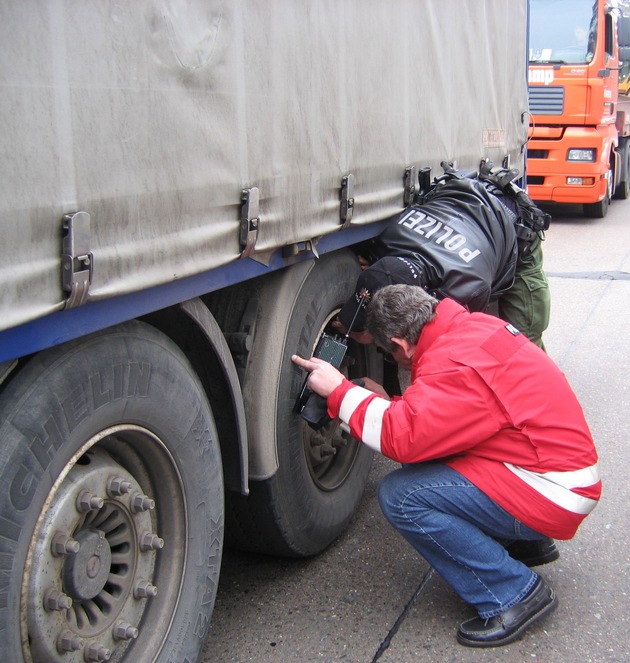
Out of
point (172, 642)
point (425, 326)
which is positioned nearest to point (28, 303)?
point (172, 642)

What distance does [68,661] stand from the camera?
2.07m

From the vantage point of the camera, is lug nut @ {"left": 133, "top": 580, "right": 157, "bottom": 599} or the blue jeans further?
the blue jeans

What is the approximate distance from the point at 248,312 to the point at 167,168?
0.84 metres

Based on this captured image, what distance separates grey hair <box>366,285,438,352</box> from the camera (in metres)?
2.99

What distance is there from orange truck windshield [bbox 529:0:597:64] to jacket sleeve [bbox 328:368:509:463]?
31.0ft

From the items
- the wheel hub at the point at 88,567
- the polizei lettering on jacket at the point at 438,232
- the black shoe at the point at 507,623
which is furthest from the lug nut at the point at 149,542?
the polizei lettering on jacket at the point at 438,232

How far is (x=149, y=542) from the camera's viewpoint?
2330mm

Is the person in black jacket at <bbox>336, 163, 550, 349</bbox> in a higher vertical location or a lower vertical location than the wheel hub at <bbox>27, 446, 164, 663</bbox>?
higher

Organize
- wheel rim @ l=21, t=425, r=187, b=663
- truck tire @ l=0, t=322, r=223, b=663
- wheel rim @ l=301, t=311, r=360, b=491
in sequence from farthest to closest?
wheel rim @ l=301, t=311, r=360, b=491 → wheel rim @ l=21, t=425, r=187, b=663 → truck tire @ l=0, t=322, r=223, b=663

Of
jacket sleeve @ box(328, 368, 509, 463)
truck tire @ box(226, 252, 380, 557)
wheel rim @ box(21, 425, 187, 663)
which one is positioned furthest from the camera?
truck tire @ box(226, 252, 380, 557)

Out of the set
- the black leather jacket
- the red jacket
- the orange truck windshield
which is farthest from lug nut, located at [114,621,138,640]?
the orange truck windshield

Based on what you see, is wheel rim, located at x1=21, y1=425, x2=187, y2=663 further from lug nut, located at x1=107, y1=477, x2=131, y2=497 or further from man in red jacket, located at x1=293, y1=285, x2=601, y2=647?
man in red jacket, located at x1=293, y1=285, x2=601, y2=647

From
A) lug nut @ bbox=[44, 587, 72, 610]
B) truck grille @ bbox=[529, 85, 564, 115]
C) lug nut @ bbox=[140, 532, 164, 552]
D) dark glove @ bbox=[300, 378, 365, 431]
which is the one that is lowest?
lug nut @ bbox=[140, 532, 164, 552]

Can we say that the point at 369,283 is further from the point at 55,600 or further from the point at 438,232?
the point at 55,600
